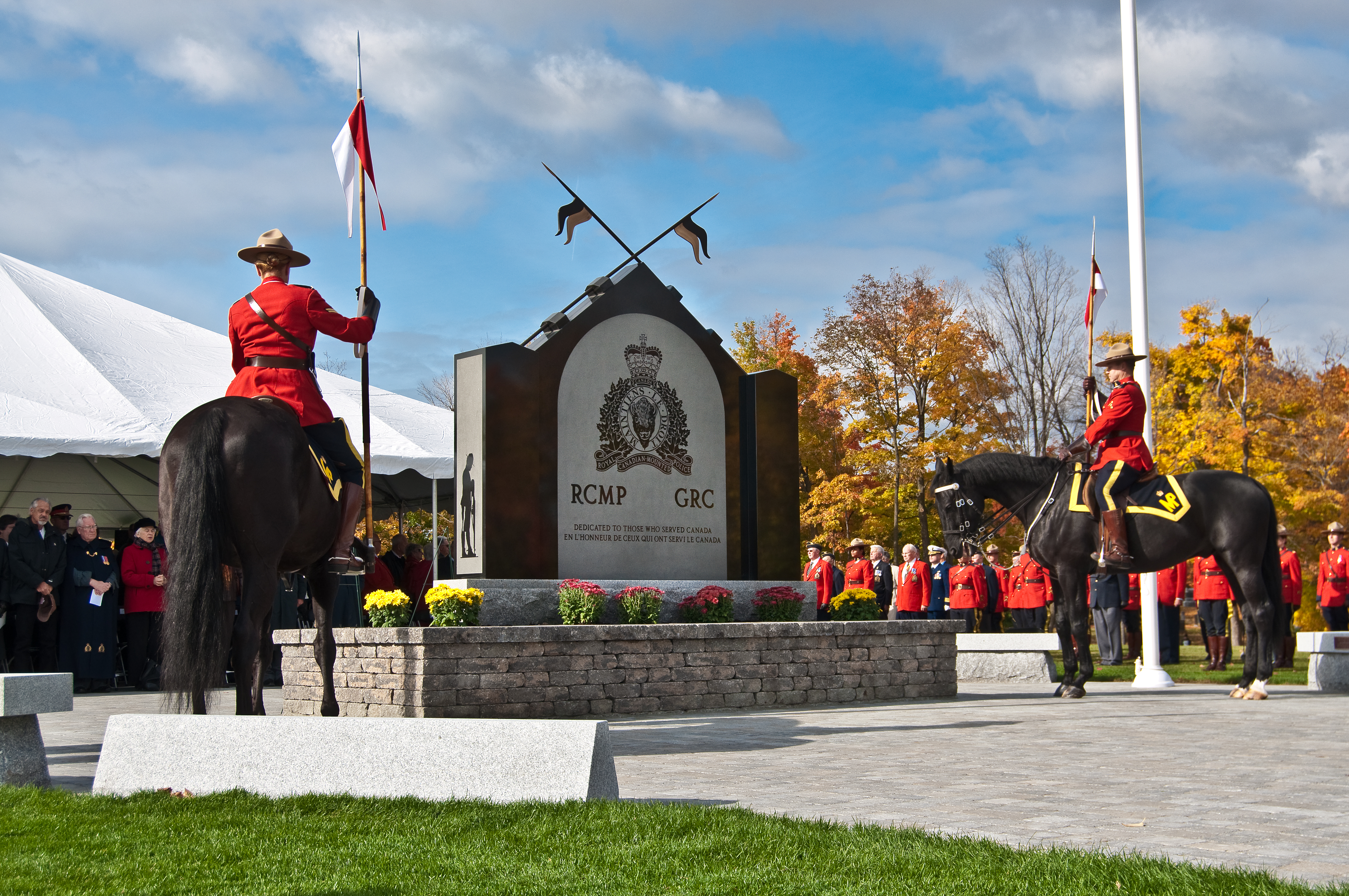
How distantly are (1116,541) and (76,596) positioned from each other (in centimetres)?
1114

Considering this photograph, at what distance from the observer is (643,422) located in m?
12.4

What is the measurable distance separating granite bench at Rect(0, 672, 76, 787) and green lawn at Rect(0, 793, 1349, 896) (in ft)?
2.66

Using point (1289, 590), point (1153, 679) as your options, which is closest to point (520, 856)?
point (1153, 679)

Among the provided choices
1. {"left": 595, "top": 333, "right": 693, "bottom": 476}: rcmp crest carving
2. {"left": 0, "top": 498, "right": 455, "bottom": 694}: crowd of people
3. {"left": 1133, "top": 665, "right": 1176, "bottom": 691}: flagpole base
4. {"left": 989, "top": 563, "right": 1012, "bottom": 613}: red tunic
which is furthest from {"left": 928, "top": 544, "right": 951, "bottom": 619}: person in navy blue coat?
{"left": 595, "top": 333, "right": 693, "bottom": 476}: rcmp crest carving

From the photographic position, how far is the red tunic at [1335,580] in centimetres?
1744

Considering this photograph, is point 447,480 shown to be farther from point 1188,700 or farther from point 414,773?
point 414,773

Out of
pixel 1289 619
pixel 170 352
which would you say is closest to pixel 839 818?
pixel 1289 619

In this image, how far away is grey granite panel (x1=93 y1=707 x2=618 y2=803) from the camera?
5043 millimetres

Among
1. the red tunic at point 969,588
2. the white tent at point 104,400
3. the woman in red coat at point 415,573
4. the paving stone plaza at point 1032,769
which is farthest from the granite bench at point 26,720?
the red tunic at point 969,588

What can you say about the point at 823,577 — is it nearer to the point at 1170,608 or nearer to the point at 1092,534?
the point at 1170,608

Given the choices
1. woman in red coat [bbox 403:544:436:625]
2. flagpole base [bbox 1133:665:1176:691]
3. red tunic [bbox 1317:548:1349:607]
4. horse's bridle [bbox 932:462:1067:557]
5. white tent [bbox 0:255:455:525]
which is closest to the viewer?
horse's bridle [bbox 932:462:1067:557]

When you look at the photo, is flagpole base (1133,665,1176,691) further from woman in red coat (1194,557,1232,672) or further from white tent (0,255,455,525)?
white tent (0,255,455,525)

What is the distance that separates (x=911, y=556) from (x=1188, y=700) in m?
9.42

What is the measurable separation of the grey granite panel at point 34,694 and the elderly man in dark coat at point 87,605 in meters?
8.48
